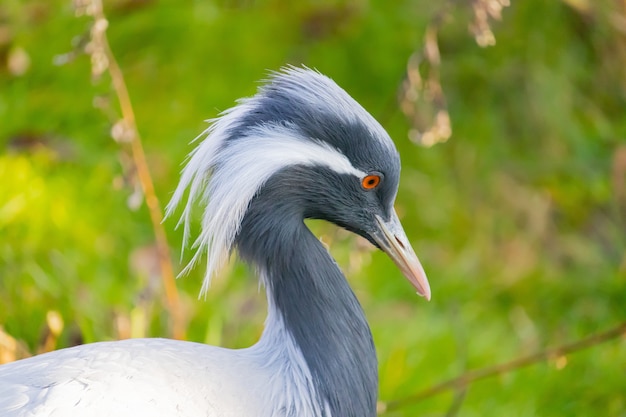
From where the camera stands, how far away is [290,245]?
2.72 m

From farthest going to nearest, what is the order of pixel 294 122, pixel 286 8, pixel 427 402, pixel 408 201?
pixel 286 8
pixel 408 201
pixel 427 402
pixel 294 122

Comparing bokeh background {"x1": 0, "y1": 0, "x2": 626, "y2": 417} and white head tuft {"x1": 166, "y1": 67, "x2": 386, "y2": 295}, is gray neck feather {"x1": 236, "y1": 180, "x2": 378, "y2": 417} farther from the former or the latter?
bokeh background {"x1": 0, "y1": 0, "x2": 626, "y2": 417}

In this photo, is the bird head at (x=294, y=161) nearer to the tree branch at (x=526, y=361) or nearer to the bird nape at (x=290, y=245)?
the bird nape at (x=290, y=245)

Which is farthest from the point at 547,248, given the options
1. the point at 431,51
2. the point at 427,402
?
the point at 431,51

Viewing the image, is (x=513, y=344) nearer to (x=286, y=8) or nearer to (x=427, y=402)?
(x=427, y=402)

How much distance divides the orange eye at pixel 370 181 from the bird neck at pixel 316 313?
22 centimetres

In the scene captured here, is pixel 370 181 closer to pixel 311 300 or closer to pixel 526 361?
pixel 311 300

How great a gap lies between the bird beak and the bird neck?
0.19 metres

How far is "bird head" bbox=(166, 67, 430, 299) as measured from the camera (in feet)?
8.64

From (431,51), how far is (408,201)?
85.2 inches

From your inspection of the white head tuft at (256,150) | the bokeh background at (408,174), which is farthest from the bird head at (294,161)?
the bokeh background at (408,174)

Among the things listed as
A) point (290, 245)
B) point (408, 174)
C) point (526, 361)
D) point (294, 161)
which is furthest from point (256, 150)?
point (408, 174)

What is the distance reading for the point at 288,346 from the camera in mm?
2748

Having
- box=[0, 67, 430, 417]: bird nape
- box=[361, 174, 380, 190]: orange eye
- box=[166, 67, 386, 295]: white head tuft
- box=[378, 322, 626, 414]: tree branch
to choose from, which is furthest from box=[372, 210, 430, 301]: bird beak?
box=[378, 322, 626, 414]: tree branch
